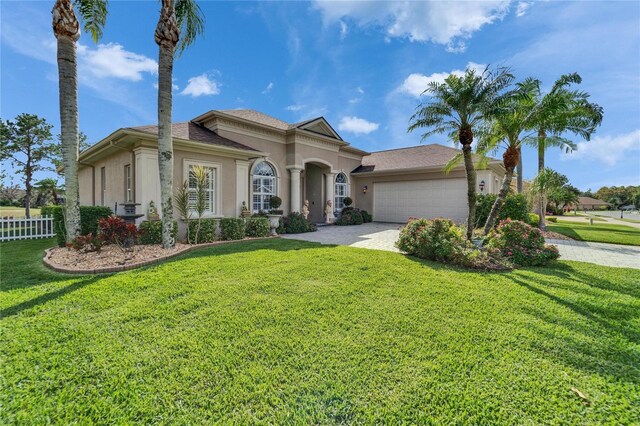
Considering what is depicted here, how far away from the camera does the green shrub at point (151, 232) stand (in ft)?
28.6

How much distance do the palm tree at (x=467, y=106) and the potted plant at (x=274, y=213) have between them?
Result: 24.4 ft

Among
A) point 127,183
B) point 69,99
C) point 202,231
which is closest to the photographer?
point 69,99

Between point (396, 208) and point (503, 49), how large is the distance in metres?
10.7

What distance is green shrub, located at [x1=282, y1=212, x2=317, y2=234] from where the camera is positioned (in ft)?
45.6

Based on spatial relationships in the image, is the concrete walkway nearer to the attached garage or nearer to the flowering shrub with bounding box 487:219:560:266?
the flowering shrub with bounding box 487:219:560:266

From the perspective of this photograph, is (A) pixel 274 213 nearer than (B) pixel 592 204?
Yes

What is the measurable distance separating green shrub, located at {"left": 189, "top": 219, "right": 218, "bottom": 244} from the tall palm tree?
10358 millimetres

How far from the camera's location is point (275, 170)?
589 inches

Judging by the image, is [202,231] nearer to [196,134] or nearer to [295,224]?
[196,134]

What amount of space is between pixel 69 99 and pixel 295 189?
31.9 ft

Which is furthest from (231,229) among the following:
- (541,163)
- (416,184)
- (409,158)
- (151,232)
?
(541,163)

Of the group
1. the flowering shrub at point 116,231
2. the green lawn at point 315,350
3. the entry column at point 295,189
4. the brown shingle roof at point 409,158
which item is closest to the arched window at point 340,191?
the brown shingle roof at point 409,158

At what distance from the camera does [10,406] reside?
7.89 ft

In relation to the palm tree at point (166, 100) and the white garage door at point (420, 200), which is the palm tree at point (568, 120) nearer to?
the white garage door at point (420, 200)
